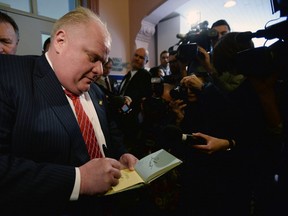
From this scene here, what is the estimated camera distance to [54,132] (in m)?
0.72

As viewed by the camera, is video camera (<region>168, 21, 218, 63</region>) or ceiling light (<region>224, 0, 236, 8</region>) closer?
video camera (<region>168, 21, 218, 63</region>)

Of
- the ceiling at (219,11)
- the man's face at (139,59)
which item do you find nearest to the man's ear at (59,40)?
the man's face at (139,59)

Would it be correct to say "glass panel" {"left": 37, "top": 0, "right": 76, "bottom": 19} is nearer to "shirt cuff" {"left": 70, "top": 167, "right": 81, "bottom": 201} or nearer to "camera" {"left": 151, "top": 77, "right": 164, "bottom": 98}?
"camera" {"left": 151, "top": 77, "right": 164, "bottom": 98}

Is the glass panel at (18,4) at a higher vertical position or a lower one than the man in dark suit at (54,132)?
higher

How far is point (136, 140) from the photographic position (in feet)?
6.25

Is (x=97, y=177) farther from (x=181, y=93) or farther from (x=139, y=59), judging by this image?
(x=139, y=59)

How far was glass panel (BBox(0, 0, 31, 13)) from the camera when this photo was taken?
90.5 inches

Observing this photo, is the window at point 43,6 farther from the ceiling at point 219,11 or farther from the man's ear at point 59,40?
the man's ear at point 59,40

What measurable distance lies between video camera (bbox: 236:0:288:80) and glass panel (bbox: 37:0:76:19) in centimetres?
262

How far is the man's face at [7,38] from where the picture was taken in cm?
127

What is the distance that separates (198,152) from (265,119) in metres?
0.42

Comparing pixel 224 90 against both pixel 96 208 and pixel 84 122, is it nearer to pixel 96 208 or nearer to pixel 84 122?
pixel 84 122

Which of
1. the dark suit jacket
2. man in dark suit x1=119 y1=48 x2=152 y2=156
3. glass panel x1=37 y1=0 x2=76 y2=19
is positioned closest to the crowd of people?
the dark suit jacket

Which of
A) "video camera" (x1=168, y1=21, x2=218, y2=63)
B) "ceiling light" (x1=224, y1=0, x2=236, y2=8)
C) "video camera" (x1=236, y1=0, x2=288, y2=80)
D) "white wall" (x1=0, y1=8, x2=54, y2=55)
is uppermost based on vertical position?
"ceiling light" (x1=224, y1=0, x2=236, y2=8)
